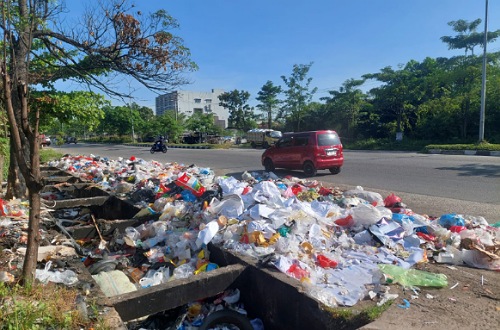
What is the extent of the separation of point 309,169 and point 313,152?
2.03 feet

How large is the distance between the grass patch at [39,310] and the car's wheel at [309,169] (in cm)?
943

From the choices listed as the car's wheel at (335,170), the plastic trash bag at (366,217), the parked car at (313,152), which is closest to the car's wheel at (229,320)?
the plastic trash bag at (366,217)

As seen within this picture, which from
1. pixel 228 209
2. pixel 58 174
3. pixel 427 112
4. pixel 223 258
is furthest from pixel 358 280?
pixel 427 112

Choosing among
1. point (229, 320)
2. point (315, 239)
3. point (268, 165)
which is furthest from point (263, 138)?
point (229, 320)

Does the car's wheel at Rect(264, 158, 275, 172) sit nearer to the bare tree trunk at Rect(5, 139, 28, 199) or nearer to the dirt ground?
the bare tree trunk at Rect(5, 139, 28, 199)

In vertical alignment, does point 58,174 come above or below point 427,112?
below

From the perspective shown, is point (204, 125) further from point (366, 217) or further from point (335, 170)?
point (366, 217)

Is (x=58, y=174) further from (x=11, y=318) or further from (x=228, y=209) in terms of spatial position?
(x=11, y=318)

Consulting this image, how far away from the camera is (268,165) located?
1313 cm

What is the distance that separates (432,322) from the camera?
92.1 inches

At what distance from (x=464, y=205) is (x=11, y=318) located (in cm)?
691

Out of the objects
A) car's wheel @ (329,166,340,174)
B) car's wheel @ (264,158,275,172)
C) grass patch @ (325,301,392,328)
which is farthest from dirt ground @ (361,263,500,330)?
car's wheel @ (264,158,275,172)

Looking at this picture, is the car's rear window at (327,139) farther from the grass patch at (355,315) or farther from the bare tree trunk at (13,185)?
the grass patch at (355,315)

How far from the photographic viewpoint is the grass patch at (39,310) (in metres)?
1.97
